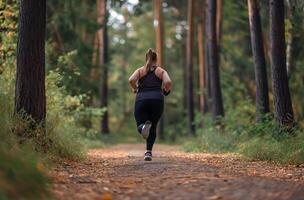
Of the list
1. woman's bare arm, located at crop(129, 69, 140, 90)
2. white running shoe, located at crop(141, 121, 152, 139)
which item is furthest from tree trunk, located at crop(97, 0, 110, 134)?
white running shoe, located at crop(141, 121, 152, 139)

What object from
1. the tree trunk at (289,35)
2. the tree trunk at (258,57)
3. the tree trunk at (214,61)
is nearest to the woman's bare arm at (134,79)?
the tree trunk at (258,57)

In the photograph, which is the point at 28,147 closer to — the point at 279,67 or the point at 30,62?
the point at 30,62

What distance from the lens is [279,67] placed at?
13883 mm

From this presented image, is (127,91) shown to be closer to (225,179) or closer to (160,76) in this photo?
(160,76)

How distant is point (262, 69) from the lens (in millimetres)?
17500

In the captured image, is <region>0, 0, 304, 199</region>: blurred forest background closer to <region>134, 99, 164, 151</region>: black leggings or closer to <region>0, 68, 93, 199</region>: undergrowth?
<region>0, 68, 93, 199</region>: undergrowth

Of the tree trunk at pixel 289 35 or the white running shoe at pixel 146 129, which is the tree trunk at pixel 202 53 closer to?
the tree trunk at pixel 289 35

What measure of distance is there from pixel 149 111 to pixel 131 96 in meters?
41.8

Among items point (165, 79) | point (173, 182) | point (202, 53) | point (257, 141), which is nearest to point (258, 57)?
point (257, 141)

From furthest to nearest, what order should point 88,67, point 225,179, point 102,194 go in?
point 88,67 → point 225,179 → point 102,194

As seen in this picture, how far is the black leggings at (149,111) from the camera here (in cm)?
1091

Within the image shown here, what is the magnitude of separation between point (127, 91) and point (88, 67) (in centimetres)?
2960

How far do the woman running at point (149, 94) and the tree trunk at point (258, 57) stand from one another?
6381 millimetres

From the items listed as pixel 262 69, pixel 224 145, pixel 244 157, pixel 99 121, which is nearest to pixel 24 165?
pixel 244 157
